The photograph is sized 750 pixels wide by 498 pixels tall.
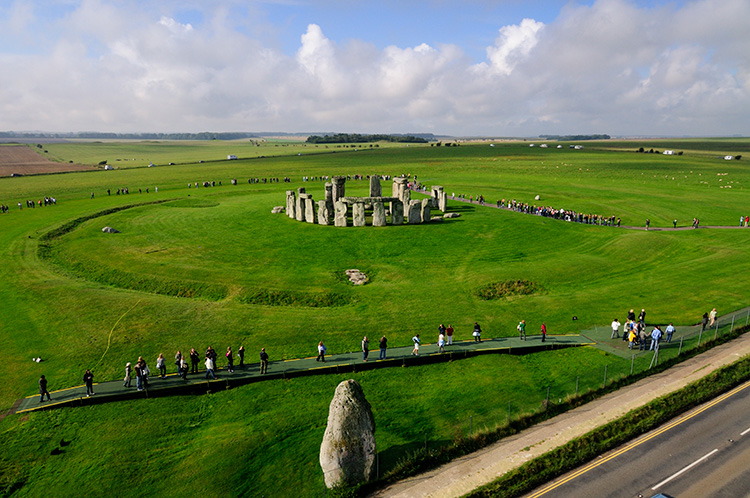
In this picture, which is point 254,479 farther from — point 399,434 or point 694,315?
point 694,315

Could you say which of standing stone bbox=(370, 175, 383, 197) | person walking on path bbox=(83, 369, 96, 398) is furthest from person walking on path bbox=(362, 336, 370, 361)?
standing stone bbox=(370, 175, 383, 197)

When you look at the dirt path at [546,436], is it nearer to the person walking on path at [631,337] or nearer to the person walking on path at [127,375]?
the person walking on path at [631,337]

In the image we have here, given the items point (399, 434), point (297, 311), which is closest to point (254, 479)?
point (399, 434)

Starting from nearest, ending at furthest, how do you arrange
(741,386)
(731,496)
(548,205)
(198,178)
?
(731,496)
(741,386)
(548,205)
(198,178)

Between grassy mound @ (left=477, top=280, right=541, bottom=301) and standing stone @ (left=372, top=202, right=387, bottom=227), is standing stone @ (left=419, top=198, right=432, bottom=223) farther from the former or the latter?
grassy mound @ (left=477, top=280, right=541, bottom=301)

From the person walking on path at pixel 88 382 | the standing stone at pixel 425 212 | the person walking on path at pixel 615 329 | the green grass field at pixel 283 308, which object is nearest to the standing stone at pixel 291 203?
the green grass field at pixel 283 308

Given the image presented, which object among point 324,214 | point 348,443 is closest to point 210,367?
point 348,443

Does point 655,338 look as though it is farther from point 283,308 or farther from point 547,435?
point 283,308
